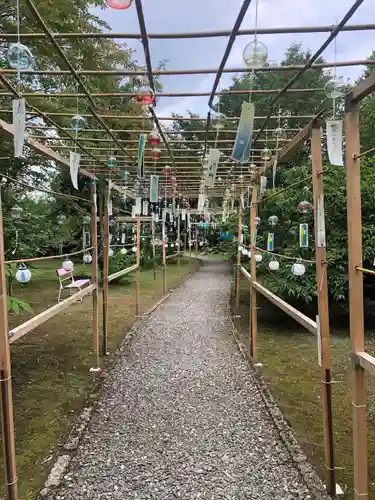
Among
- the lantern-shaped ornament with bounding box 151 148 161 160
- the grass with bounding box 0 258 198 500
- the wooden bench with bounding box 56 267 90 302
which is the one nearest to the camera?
the grass with bounding box 0 258 198 500

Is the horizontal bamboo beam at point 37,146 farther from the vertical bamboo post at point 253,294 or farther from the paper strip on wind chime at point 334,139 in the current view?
the vertical bamboo post at point 253,294

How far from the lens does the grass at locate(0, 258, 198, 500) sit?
8.93ft

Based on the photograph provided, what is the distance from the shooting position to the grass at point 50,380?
272cm

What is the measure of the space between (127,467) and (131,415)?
77 cm

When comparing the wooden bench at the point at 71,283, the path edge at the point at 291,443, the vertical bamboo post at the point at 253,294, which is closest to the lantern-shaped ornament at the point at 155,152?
the vertical bamboo post at the point at 253,294

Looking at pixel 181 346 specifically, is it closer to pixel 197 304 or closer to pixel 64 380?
pixel 64 380

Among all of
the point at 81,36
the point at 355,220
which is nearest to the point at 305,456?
Result: the point at 355,220

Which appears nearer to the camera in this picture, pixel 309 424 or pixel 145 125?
pixel 309 424

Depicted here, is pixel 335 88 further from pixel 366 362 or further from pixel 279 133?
pixel 366 362

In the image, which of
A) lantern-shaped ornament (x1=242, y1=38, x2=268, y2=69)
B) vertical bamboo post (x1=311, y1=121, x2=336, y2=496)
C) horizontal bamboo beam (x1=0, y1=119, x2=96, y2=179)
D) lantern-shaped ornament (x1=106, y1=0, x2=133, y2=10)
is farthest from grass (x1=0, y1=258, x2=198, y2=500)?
lantern-shaped ornament (x1=242, y1=38, x2=268, y2=69)

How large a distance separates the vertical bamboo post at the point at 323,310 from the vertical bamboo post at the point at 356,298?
38 cm

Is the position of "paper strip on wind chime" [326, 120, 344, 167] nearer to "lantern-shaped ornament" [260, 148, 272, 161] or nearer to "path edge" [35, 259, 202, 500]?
"lantern-shaped ornament" [260, 148, 272, 161]

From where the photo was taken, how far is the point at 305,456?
265 cm

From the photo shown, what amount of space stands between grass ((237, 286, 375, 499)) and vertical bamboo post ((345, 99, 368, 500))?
477 millimetres
